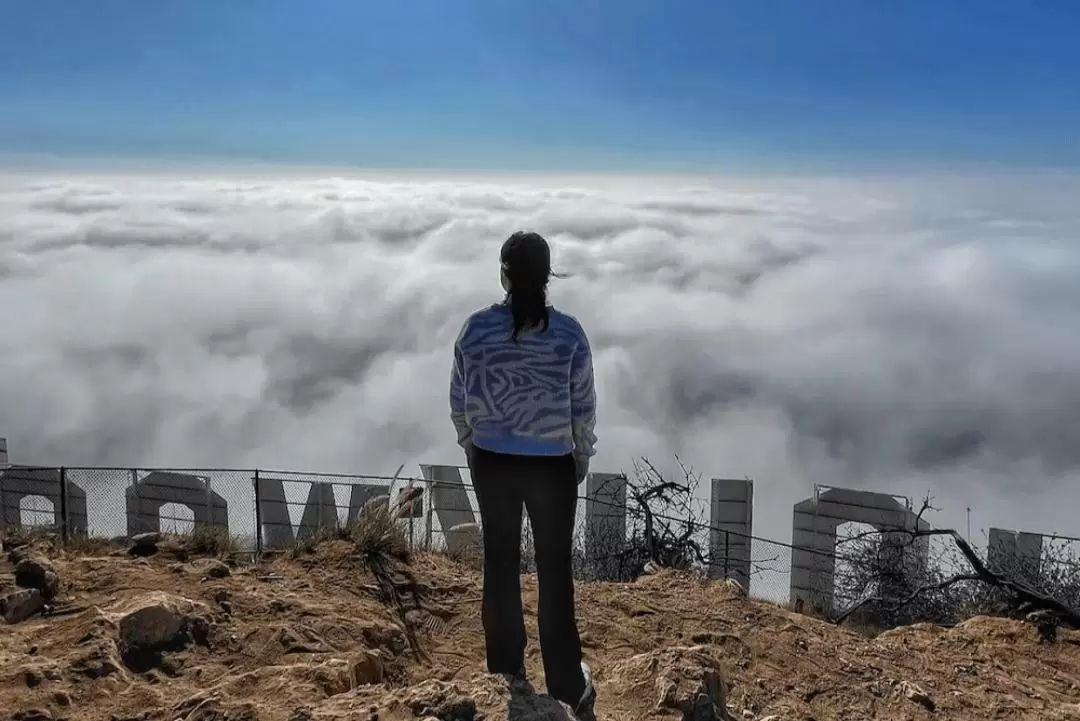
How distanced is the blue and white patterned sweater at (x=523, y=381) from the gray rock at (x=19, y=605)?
2794 mm

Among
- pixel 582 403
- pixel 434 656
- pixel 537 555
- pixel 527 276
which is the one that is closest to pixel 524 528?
pixel 434 656

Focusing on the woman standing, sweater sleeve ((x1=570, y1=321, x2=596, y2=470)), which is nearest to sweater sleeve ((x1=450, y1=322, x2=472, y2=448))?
the woman standing

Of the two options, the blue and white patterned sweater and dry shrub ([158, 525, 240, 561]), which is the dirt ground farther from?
the blue and white patterned sweater

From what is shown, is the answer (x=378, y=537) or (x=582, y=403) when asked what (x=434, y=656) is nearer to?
(x=378, y=537)

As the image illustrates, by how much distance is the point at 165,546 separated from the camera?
219 inches

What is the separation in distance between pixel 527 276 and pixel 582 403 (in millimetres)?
505

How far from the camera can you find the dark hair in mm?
3117

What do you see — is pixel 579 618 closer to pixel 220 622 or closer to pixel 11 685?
pixel 220 622

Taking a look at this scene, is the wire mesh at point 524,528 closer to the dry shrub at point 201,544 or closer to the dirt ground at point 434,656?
the dry shrub at point 201,544

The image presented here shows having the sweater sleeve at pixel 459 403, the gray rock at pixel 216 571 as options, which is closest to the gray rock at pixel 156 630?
the gray rock at pixel 216 571

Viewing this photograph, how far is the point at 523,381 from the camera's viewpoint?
3107 millimetres

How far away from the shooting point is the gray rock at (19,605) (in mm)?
4301

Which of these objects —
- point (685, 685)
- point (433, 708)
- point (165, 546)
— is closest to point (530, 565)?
point (165, 546)

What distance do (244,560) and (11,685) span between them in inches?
91.6
